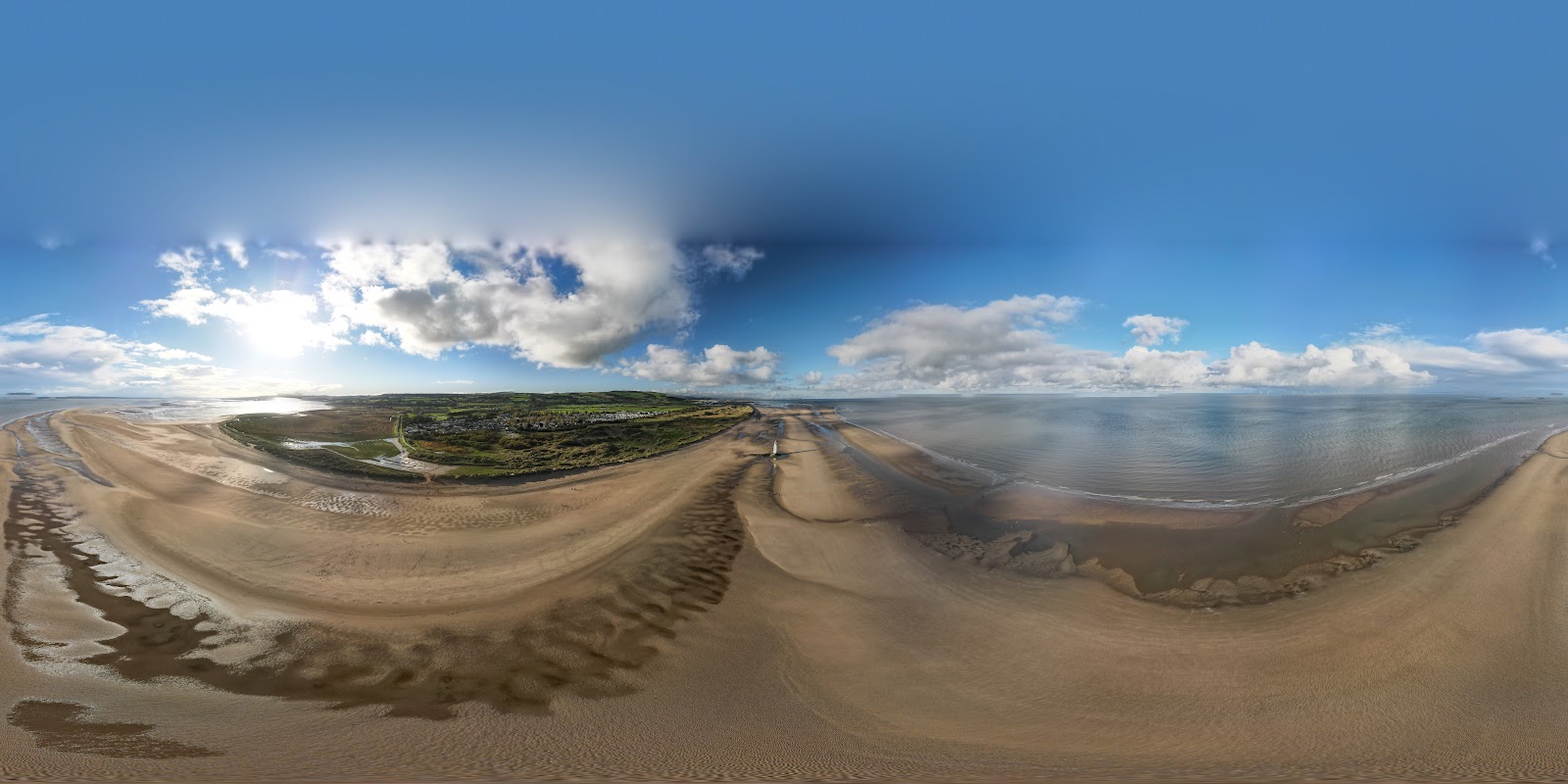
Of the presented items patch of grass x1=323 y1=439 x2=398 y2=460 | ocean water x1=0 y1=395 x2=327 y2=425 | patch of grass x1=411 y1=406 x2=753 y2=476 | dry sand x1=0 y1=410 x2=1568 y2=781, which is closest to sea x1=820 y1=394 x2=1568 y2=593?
dry sand x1=0 y1=410 x2=1568 y2=781

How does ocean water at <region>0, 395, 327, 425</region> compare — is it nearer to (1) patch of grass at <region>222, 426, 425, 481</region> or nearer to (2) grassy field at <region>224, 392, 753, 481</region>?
(2) grassy field at <region>224, 392, 753, 481</region>

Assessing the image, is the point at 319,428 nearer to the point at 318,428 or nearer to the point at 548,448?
the point at 318,428

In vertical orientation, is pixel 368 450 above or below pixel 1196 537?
above

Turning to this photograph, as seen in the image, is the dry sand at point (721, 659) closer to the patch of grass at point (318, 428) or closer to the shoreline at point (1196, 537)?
the shoreline at point (1196, 537)

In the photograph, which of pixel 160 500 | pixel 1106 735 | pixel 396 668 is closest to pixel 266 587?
pixel 396 668

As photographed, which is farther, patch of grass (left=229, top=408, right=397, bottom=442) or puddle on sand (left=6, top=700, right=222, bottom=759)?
patch of grass (left=229, top=408, right=397, bottom=442)

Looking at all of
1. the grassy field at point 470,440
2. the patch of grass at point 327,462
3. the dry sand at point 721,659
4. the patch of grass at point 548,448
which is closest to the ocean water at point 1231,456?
the dry sand at point 721,659

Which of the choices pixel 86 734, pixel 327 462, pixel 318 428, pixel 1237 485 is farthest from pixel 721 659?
pixel 318 428

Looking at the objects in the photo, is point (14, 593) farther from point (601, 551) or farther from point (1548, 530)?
point (1548, 530)
